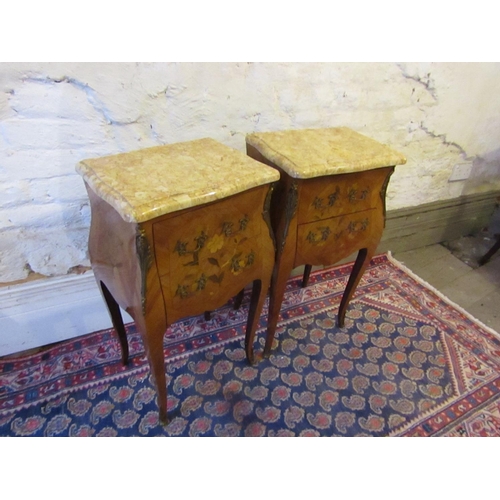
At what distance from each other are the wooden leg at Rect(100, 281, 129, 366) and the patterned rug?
2.9 inches

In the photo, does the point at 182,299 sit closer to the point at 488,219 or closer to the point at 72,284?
the point at 72,284

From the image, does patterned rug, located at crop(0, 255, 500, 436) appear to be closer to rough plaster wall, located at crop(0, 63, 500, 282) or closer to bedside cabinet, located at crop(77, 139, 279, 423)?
bedside cabinet, located at crop(77, 139, 279, 423)

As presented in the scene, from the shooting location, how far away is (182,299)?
896 millimetres

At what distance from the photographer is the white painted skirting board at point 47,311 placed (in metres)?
1.26

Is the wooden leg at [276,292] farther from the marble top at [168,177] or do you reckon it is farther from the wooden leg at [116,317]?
the wooden leg at [116,317]

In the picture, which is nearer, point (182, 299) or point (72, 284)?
point (182, 299)

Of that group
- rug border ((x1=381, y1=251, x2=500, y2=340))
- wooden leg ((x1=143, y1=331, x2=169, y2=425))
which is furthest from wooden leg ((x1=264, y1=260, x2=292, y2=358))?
rug border ((x1=381, y1=251, x2=500, y2=340))

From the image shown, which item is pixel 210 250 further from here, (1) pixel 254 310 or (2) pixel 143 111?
(2) pixel 143 111

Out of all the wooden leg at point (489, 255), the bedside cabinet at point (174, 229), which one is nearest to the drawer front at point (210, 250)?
the bedside cabinet at point (174, 229)

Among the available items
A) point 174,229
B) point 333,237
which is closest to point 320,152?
point 333,237

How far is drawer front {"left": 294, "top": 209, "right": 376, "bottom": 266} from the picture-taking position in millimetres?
1098

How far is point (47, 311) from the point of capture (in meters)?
1.32
